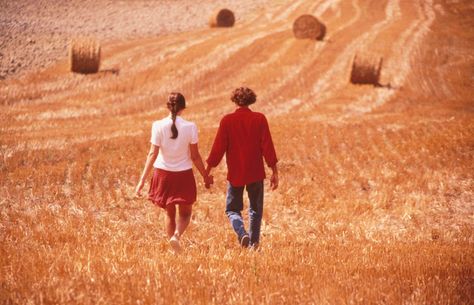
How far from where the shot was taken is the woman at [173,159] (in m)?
4.85

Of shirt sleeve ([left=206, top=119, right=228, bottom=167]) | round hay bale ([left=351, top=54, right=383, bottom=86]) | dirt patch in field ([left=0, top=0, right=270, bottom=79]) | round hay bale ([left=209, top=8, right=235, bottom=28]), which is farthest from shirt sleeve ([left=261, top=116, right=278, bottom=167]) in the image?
round hay bale ([left=209, top=8, right=235, bottom=28])

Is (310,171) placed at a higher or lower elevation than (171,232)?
lower

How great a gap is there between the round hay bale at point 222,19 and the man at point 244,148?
25.0 metres

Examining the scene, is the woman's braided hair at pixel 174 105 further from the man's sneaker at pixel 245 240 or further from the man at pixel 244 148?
the man's sneaker at pixel 245 240

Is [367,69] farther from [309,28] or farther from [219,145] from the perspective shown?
[219,145]

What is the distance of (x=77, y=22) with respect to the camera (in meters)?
30.1

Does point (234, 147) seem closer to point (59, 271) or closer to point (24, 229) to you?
point (59, 271)

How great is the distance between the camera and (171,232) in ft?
16.9

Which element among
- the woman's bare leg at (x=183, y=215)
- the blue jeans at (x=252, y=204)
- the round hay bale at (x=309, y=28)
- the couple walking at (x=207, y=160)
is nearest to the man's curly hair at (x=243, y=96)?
the couple walking at (x=207, y=160)

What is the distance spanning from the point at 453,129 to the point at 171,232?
9.60 m

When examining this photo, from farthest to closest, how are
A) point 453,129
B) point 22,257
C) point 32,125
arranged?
→ point 32,125, point 453,129, point 22,257

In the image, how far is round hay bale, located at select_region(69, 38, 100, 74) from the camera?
19281 mm

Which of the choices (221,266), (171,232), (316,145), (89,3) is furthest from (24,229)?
(89,3)

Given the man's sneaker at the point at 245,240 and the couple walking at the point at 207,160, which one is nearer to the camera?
the couple walking at the point at 207,160
